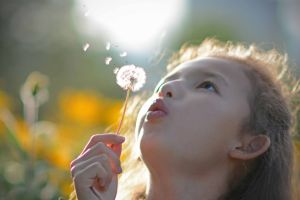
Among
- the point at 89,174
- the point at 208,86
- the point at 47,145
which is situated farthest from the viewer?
the point at 47,145

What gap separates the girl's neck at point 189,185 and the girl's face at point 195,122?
0.8 inches

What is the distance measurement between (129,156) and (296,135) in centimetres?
42

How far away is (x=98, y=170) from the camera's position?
1.51 meters

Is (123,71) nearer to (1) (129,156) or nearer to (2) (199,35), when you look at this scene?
(1) (129,156)

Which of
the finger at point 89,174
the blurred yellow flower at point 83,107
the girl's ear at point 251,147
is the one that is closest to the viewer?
the finger at point 89,174

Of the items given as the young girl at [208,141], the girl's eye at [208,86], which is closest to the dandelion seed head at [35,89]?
the young girl at [208,141]

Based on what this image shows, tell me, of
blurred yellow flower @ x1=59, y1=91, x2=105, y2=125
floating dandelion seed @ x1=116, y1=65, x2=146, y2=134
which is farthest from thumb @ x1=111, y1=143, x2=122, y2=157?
blurred yellow flower @ x1=59, y1=91, x2=105, y2=125

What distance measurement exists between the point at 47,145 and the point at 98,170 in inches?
27.6

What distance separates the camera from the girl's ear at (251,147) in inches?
63.6

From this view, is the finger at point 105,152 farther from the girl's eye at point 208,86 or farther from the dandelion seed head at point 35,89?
the dandelion seed head at point 35,89

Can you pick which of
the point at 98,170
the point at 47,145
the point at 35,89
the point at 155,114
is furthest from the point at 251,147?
the point at 47,145

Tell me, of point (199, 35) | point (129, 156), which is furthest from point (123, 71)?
point (199, 35)

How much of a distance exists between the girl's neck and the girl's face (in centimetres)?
2

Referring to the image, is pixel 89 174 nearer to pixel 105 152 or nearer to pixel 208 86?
pixel 105 152
